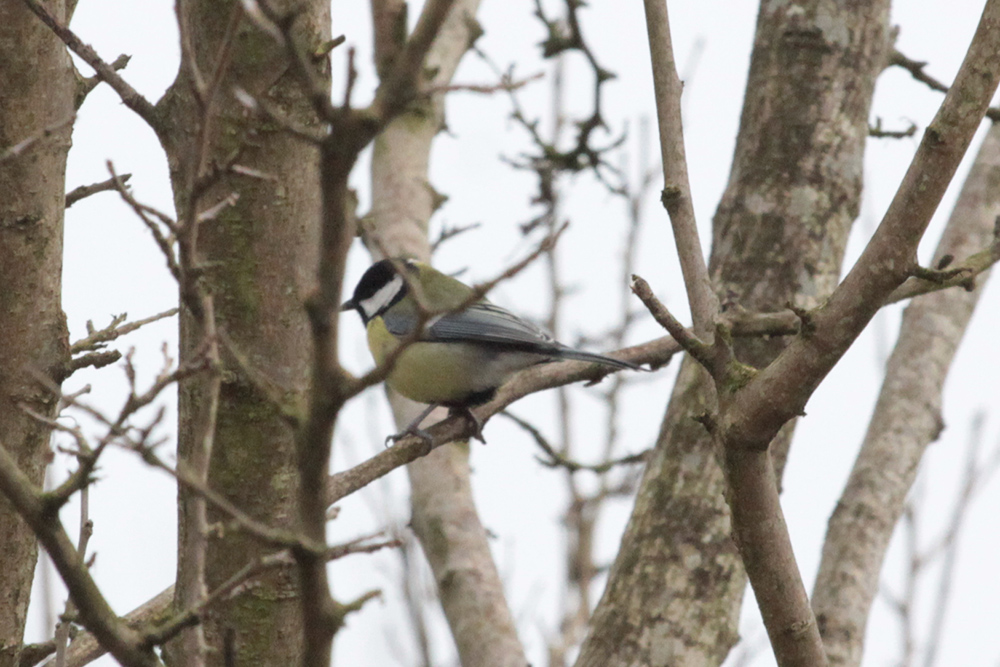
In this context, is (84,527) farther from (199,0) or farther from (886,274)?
(886,274)

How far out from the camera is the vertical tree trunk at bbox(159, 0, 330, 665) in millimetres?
1955

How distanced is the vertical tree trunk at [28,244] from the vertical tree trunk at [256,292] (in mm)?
359

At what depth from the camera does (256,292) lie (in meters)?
2.00

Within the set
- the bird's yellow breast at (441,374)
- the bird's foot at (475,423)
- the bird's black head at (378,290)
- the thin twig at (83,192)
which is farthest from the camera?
the bird's black head at (378,290)

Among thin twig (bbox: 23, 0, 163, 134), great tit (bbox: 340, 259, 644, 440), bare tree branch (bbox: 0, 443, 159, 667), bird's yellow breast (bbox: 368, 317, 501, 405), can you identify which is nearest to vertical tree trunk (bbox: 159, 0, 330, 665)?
thin twig (bbox: 23, 0, 163, 134)

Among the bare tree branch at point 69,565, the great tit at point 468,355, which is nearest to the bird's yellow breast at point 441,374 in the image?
the great tit at point 468,355

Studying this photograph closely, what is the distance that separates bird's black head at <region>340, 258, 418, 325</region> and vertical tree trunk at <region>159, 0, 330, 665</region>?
2651mm

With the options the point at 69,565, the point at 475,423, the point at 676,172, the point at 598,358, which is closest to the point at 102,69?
the point at 69,565

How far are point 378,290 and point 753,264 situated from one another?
6.03 feet

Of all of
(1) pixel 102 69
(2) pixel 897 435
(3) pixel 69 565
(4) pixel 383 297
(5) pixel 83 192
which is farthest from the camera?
(4) pixel 383 297

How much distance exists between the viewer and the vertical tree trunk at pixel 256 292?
1955mm

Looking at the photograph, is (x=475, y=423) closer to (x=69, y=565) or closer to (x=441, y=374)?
(x=441, y=374)

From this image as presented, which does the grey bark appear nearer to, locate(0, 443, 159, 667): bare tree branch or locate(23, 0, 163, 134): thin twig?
locate(23, 0, 163, 134): thin twig

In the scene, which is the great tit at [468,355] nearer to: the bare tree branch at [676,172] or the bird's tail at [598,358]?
the bird's tail at [598,358]
